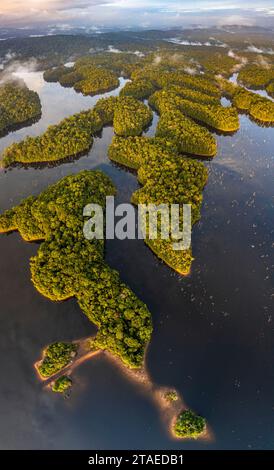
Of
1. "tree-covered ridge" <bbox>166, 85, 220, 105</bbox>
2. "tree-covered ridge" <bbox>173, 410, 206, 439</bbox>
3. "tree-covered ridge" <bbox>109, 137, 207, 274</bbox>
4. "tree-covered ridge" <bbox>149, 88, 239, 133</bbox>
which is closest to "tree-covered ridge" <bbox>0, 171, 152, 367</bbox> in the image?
"tree-covered ridge" <bbox>173, 410, 206, 439</bbox>

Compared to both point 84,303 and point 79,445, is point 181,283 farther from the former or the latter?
point 79,445

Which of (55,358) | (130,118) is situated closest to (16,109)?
(130,118)

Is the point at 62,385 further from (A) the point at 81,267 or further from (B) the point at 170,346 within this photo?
(A) the point at 81,267

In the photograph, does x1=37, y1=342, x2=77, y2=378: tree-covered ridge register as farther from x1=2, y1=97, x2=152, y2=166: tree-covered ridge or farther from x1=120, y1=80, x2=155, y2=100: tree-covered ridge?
x1=120, y1=80, x2=155, y2=100: tree-covered ridge

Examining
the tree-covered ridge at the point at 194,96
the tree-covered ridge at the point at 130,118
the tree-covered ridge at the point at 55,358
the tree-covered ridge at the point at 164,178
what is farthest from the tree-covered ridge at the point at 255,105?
the tree-covered ridge at the point at 55,358

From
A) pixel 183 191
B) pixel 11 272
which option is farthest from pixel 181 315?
pixel 11 272

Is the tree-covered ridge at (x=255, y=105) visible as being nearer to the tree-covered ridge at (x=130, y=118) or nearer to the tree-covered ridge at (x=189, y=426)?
the tree-covered ridge at (x=130, y=118)
